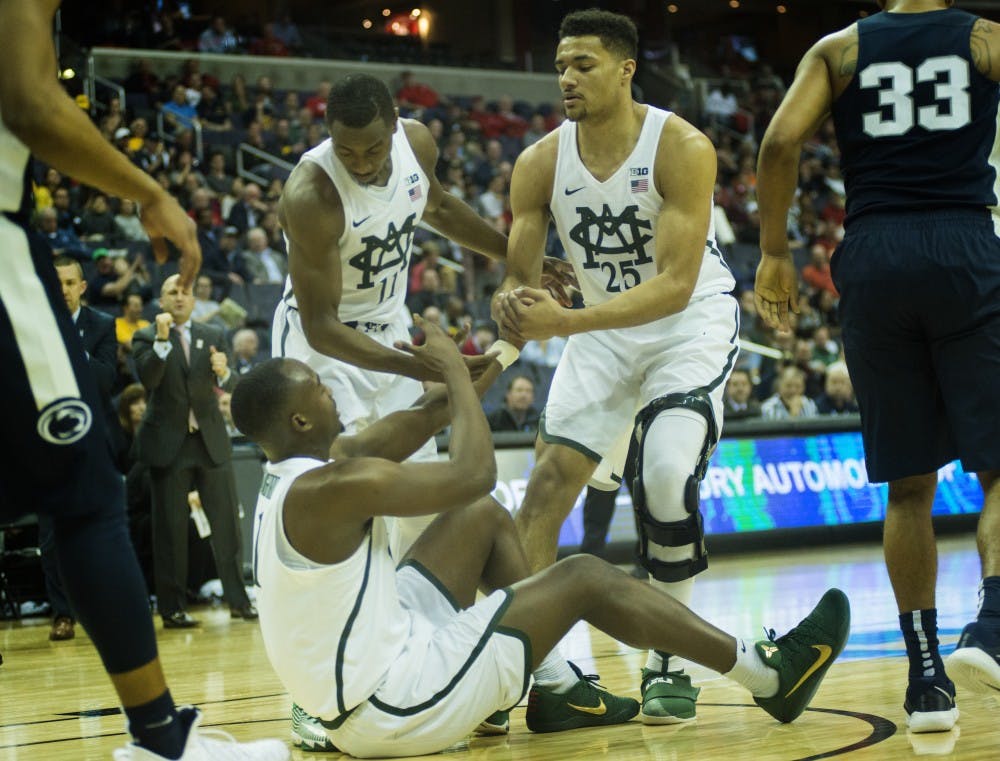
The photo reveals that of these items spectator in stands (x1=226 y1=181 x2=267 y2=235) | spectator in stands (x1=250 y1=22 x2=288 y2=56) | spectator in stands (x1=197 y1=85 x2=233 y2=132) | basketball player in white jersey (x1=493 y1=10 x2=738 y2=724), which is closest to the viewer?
basketball player in white jersey (x1=493 y1=10 x2=738 y2=724)

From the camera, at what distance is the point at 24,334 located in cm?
291

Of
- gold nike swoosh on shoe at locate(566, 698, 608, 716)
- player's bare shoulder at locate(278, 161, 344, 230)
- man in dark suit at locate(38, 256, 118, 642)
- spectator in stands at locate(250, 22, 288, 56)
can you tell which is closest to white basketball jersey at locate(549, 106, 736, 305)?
player's bare shoulder at locate(278, 161, 344, 230)

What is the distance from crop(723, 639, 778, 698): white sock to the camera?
4094 mm

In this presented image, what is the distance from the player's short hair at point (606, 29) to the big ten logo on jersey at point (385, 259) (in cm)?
95

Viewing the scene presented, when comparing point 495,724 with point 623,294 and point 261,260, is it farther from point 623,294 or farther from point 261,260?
point 261,260

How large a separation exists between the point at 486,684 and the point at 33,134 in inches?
77.1

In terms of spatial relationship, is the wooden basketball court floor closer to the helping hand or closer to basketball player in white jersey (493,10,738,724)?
basketball player in white jersey (493,10,738,724)

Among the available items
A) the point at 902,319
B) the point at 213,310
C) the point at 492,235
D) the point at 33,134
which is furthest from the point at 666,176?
the point at 213,310

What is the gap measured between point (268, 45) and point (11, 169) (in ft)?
61.5

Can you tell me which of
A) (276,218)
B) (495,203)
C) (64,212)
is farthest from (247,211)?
(276,218)

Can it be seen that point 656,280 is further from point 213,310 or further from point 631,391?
point 213,310

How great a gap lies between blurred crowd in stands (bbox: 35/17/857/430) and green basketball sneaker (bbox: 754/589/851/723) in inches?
251

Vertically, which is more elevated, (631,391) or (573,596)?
(631,391)

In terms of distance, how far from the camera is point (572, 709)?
4.38 metres
